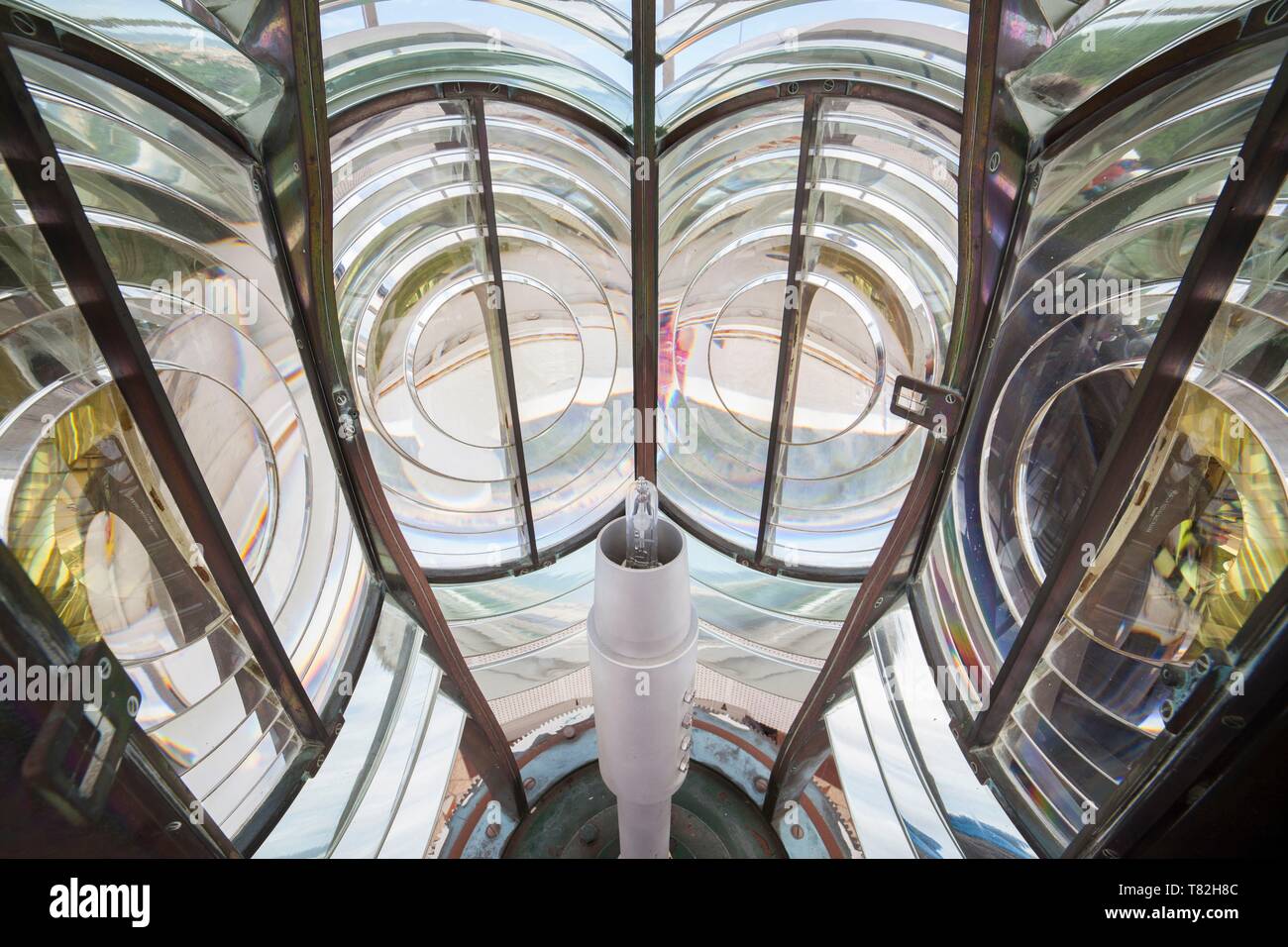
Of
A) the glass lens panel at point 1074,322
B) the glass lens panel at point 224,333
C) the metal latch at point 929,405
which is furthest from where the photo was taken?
the metal latch at point 929,405

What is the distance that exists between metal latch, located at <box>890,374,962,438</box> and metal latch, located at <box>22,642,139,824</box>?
3.77 m

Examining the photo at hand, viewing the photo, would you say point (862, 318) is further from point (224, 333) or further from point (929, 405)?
point (224, 333)

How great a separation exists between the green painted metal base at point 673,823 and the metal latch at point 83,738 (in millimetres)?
3500

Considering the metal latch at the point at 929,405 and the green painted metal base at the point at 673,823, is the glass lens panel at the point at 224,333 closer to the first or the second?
the green painted metal base at the point at 673,823

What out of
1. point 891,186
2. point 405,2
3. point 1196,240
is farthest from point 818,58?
point 1196,240

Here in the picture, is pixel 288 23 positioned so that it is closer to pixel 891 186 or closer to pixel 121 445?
pixel 121 445

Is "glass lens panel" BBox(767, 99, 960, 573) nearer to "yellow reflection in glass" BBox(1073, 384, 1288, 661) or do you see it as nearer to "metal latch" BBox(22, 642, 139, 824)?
"yellow reflection in glass" BBox(1073, 384, 1288, 661)

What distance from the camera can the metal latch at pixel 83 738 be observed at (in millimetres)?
2021

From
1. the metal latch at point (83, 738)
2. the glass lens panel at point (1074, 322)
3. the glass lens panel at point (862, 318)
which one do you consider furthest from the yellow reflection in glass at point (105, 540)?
the glass lens panel at point (862, 318)

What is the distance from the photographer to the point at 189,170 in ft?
10.0

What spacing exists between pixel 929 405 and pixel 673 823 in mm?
3697

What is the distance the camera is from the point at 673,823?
17.9ft

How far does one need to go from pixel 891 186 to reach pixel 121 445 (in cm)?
488
